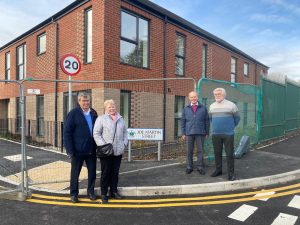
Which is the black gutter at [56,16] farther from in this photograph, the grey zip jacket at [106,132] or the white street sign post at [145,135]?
the grey zip jacket at [106,132]

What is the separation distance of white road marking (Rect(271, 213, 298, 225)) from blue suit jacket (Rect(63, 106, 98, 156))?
10.0 feet

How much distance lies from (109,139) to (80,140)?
0.49m

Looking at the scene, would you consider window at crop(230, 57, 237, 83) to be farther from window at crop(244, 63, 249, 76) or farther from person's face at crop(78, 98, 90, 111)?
person's face at crop(78, 98, 90, 111)

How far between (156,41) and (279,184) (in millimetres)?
7868

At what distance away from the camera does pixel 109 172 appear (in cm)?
489

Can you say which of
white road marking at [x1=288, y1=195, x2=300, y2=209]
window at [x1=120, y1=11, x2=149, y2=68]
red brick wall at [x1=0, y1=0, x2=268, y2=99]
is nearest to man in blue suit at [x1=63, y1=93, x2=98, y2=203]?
white road marking at [x1=288, y1=195, x2=300, y2=209]

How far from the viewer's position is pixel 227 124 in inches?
233

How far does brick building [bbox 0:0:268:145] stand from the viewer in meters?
10.1

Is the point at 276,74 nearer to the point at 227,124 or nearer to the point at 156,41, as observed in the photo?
the point at 156,41

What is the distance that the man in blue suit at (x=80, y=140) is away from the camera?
474 cm

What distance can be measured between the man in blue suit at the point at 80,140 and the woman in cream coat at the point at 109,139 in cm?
20

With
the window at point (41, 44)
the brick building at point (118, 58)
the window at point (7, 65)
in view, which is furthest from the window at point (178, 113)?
the window at point (7, 65)

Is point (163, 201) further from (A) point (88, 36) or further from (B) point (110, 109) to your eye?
(A) point (88, 36)

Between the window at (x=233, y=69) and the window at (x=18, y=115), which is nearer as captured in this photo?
the window at (x=18, y=115)
